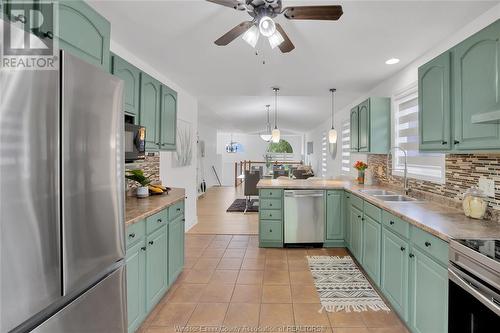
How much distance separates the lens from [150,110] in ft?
8.67

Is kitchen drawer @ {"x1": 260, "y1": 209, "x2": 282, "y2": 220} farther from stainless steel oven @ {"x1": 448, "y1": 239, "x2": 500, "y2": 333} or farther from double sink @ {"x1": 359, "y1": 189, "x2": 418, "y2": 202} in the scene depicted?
stainless steel oven @ {"x1": 448, "y1": 239, "x2": 500, "y2": 333}

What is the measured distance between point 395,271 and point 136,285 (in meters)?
1.94

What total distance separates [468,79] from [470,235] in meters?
1.01

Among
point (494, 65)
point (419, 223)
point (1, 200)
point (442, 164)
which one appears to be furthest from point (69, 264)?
point (442, 164)

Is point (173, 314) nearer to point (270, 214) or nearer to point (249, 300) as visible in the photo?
point (249, 300)

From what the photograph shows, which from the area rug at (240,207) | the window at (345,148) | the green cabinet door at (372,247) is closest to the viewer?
the green cabinet door at (372,247)

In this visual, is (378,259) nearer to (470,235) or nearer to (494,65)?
(470,235)

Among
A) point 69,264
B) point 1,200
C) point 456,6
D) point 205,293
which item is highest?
point 456,6

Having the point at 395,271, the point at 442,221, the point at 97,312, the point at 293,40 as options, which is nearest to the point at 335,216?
the point at 395,271

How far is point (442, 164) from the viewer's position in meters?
2.57

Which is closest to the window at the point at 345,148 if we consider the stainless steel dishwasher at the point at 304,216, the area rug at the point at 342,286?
the stainless steel dishwasher at the point at 304,216

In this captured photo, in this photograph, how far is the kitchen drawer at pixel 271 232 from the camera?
3.88m

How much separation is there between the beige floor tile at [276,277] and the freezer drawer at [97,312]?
165 centimetres

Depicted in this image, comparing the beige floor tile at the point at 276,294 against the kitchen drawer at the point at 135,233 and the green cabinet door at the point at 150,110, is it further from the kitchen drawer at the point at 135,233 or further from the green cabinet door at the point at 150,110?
the green cabinet door at the point at 150,110
